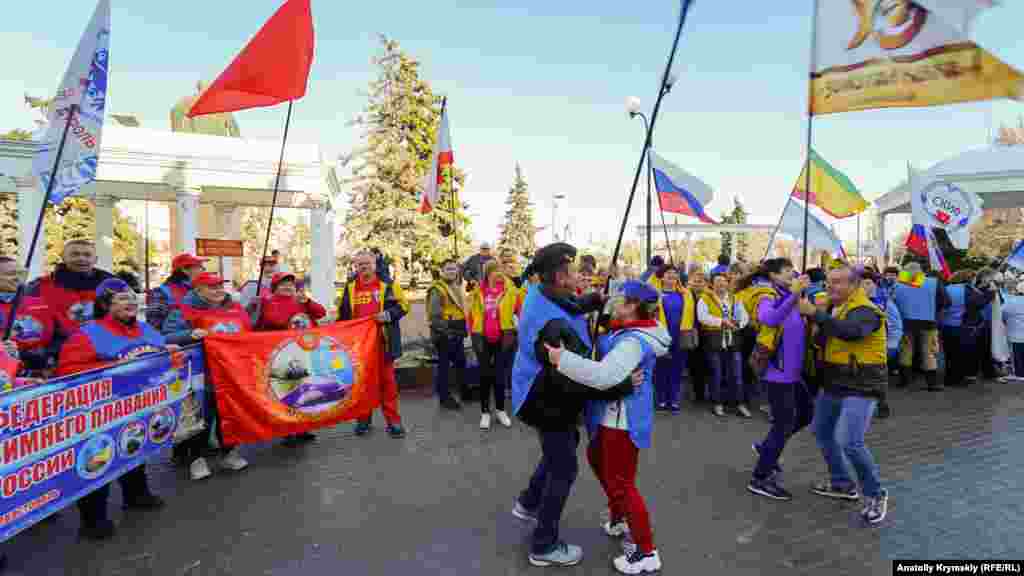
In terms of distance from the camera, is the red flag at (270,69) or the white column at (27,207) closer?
the red flag at (270,69)

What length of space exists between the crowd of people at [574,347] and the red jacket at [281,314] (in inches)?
0.6

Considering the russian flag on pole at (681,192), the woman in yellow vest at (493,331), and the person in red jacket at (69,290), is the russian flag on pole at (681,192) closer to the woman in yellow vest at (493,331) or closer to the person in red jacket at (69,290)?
the woman in yellow vest at (493,331)

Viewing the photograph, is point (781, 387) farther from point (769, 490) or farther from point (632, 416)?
point (632, 416)

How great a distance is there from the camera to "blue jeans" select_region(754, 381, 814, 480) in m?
4.29

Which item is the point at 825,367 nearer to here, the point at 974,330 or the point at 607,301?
the point at 607,301

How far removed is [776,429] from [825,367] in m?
0.61

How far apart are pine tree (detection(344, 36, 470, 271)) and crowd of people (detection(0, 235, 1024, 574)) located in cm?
2469

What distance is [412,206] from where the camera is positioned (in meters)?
31.7

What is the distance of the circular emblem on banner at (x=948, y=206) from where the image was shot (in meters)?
10.0

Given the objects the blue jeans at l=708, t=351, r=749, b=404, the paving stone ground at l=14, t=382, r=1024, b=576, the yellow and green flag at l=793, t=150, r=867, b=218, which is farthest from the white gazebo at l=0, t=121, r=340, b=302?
the yellow and green flag at l=793, t=150, r=867, b=218

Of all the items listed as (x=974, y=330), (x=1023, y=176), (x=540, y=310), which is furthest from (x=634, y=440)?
(x=1023, y=176)

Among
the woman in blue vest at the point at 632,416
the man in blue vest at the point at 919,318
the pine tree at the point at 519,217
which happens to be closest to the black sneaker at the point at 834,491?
the woman in blue vest at the point at 632,416

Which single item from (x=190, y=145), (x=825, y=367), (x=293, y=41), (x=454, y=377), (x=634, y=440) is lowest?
(x=454, y=377)

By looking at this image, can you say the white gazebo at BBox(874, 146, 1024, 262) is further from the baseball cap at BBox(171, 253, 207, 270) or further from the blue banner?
the blue banner
